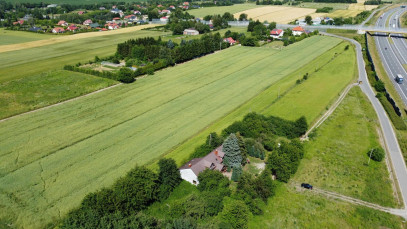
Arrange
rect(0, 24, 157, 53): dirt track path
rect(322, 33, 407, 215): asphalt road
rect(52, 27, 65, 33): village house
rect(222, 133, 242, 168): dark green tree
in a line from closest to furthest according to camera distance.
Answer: rect(322, 33, 407, 215): asphalt road → rect(222, 133, 242, 168): dark green tree → rect(0, 24, 157, 53): dirt track path → rect(52, 27, 65, 33): village house

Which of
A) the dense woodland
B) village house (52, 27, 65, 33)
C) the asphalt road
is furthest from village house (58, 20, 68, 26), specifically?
the asphalt road

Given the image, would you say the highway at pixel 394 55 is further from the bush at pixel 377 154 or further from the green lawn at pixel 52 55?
the green lawn at pixel 52 55

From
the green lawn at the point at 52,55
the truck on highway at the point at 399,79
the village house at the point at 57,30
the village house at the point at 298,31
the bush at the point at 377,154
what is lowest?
the bush at the point at 377,154

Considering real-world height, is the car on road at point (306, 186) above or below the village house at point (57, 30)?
below

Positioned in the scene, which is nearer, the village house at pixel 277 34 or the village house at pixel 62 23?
the village house at pixel 277 34

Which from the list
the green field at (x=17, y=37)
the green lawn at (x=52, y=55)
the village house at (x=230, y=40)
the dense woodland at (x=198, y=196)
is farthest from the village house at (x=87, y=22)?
the dense woodland at (x=198, y=196)

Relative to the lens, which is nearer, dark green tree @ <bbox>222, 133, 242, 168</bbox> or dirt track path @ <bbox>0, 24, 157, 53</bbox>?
dark green tree @ <bbox>222, 133, 242, 168</bbox>

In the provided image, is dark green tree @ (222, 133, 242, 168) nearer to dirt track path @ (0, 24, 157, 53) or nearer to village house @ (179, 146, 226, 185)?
village house @ (179, 146, 226, 185)
